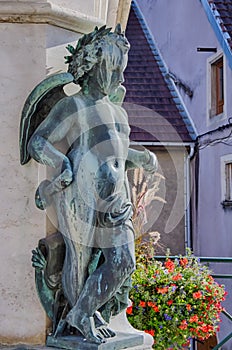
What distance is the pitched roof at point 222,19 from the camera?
34.7ft

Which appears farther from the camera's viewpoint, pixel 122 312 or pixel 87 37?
pixel 122 312

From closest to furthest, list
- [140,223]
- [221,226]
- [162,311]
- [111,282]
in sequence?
[111,282]
[162,311]
[140,223]
[221,226]

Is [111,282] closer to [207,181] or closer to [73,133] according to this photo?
[73,133]

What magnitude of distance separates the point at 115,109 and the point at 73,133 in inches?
6.6

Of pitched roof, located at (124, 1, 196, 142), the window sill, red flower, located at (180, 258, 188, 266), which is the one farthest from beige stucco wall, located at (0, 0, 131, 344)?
the window sill

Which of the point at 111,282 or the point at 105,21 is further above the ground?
the point at 105,21

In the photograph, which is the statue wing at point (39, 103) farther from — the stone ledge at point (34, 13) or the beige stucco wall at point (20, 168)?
the stone ledge at point (34, 13)

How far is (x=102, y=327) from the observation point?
2096 mm

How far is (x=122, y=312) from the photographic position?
2320mm

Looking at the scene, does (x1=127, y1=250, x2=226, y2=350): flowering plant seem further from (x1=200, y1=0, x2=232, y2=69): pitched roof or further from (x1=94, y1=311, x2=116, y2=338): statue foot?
(x1=200, y1=0, x2=232, y2=69): pitched roof

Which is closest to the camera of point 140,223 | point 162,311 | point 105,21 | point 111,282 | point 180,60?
point 111,282

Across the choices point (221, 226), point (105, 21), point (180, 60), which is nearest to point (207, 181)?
point (221, 226)

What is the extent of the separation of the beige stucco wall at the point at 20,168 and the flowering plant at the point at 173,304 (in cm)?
172

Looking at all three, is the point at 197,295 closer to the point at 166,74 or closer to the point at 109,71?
the point at 109,71
